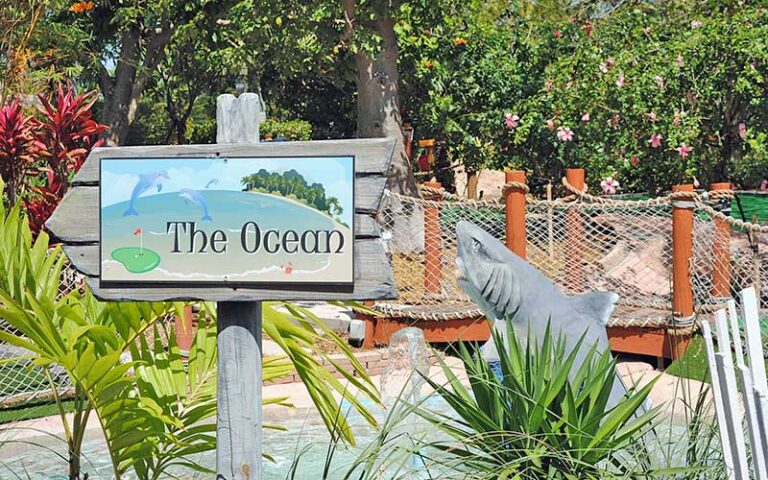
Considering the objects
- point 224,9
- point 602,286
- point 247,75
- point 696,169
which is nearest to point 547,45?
point 696,169

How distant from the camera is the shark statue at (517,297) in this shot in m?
4.73

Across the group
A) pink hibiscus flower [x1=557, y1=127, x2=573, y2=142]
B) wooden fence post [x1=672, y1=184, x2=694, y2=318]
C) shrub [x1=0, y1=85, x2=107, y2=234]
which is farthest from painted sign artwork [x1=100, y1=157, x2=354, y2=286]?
pink hibiscus flower [x1=557, y1=127, x2=573, y2=142]

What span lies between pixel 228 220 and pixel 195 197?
0.42 ft

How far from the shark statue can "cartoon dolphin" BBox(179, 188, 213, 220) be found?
1.90 m

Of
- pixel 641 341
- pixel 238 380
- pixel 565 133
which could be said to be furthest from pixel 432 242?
pixel 238 380

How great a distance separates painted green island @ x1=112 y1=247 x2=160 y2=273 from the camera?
3.23 metres

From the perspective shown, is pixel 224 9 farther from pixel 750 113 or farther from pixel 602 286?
pixel 602 286

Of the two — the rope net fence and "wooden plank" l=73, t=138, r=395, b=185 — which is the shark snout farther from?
the rope net fence

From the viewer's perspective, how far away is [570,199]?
32.1 feet

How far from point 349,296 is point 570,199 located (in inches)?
273

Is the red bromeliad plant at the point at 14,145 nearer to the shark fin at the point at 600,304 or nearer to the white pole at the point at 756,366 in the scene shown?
the shark fin at the point at 600,304

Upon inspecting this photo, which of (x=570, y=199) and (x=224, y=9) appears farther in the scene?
(x=224, y=9)

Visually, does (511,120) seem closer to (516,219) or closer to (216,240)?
(516,219)

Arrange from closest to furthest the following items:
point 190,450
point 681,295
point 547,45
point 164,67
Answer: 1. point 190,450
2. point 681,295
3. point 547,45
4. point 164,67
